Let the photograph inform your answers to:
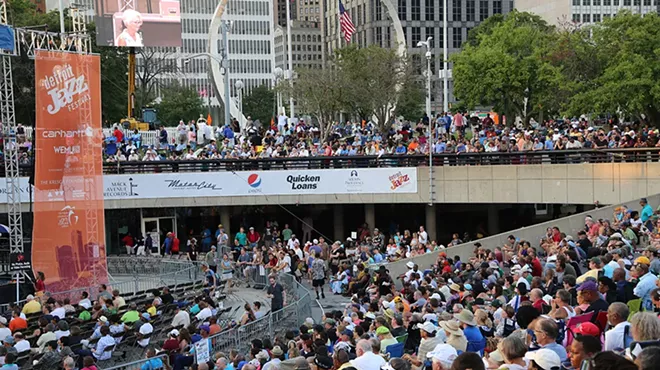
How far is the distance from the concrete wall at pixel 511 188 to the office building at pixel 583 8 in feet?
277

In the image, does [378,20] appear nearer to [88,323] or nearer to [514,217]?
[514,217]

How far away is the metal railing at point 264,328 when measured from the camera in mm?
15531

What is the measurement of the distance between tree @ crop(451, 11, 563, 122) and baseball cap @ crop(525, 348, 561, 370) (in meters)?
40.7

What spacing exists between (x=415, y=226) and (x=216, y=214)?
26.4 ft

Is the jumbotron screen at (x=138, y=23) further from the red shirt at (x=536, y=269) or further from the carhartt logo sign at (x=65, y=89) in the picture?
the red shirt at (x=536, y=269)

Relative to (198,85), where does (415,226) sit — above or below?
below

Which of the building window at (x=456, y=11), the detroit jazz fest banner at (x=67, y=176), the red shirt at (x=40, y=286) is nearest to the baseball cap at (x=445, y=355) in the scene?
the detroit jazz fest banner at (x=67, y=176)

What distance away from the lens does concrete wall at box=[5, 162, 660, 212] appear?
Answer: 28.9m

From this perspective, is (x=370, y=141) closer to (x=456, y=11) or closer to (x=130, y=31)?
(x=130, y=31)

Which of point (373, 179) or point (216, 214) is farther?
point (216, 214)

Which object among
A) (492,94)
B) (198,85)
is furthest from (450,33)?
(492,94)

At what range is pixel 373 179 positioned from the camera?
110 ft

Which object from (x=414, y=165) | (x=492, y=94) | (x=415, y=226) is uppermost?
(x=492, y=94)

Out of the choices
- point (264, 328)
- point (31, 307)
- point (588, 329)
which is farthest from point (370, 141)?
point (588, 329)
